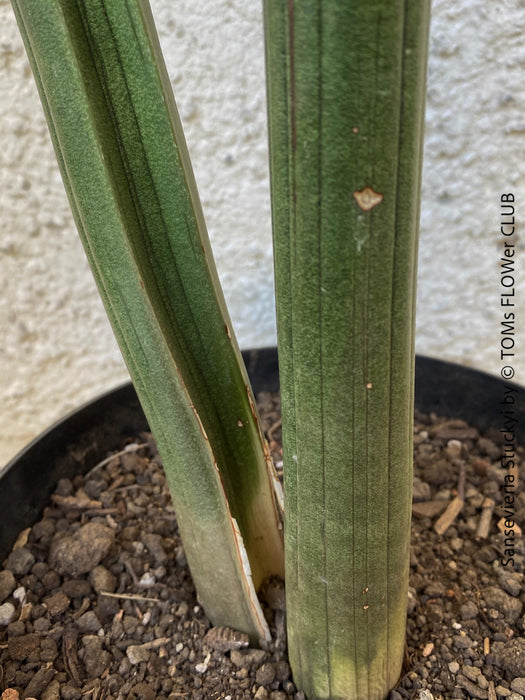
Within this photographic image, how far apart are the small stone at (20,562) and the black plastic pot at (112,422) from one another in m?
0.01

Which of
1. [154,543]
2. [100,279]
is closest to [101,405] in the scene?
[154,543]

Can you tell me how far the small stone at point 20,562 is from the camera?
2.13 ft

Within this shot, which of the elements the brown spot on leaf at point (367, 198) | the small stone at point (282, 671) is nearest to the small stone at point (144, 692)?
the small stone at point (282, 671)

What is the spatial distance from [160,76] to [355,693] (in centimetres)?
48

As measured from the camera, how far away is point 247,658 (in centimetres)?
55

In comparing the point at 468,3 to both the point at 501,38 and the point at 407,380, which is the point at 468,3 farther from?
the point at 407,380

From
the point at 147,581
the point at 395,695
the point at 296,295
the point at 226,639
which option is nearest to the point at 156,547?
the point at 147,581

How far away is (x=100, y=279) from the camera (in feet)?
1.43

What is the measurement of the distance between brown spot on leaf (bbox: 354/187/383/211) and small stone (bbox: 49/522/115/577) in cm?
49

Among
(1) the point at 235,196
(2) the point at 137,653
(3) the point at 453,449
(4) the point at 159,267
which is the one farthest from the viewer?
(1) the point at 235,196

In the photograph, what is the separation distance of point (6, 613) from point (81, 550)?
0.28 feet

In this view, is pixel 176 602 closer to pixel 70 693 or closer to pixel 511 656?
pixel 70 693

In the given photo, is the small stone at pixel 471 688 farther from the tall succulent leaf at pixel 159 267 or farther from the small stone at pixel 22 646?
the small stone at pixel 22 646

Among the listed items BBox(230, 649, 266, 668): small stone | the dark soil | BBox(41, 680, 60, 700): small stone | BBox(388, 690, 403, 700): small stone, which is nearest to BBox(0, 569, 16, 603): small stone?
the dark soil
